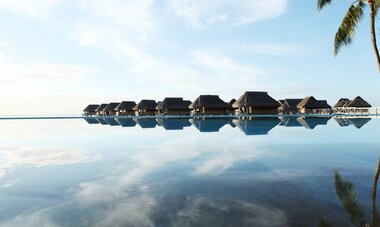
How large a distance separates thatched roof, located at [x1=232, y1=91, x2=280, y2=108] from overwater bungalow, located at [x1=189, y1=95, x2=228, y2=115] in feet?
8.80

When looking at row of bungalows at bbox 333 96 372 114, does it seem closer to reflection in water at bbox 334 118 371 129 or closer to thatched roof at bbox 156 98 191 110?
reflection in water at bbox 334 118 371 129

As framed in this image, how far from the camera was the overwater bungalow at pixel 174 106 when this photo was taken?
45281mm

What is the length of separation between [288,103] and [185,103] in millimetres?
18943

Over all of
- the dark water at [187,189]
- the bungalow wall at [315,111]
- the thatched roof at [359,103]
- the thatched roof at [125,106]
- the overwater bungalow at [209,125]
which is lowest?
the dark water at [187,189]

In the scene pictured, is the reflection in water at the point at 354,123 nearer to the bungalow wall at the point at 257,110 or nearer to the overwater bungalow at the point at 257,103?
the overwater bungalow at the point at 257,103

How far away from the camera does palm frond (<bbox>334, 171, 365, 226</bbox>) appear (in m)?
3.82

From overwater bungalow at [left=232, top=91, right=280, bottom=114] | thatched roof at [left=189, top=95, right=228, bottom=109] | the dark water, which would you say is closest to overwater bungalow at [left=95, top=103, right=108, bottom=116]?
thatched roof at [left=189, top=95, right=228, bottom=109]

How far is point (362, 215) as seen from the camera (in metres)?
3.92

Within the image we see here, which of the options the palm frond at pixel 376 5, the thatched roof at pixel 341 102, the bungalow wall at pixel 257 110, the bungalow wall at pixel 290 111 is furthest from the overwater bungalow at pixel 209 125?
the thatched roof at pixel 341 102

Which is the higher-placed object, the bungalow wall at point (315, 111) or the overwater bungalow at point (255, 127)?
the bungalow wall at point (315, 111)

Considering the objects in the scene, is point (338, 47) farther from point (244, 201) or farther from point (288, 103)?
point (288, 103)

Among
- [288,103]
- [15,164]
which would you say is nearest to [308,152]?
[15,164]

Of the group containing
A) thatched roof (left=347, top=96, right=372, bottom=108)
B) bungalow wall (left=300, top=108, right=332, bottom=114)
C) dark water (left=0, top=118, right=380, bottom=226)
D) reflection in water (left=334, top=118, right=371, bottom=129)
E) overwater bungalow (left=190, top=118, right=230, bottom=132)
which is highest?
thatched roof (left=347, top=96, right=372, bottom=108)

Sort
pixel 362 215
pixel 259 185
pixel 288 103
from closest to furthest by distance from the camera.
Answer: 1. pixel 362 215
2. pixel 259 185
3. pixel 288 103
